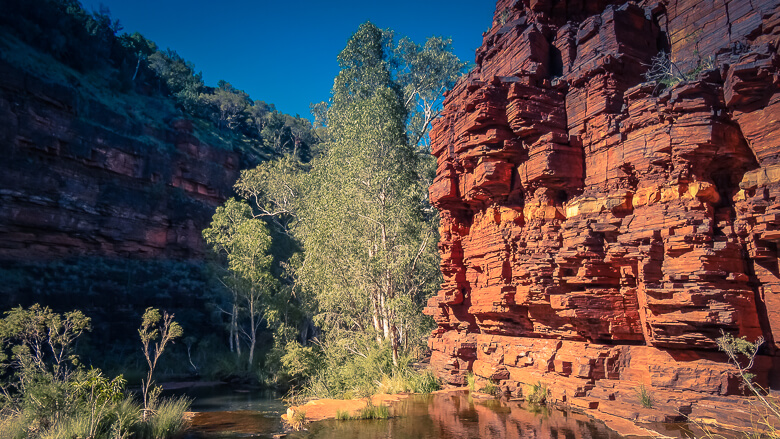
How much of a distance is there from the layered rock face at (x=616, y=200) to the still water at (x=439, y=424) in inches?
39.4

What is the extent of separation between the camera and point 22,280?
23984 millimetres

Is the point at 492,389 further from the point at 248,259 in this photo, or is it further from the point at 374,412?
the point at 248,259

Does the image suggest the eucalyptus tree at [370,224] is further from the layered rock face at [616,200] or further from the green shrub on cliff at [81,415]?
the green shrub on cliff at [81,415]

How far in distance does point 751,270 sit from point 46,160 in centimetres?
3321

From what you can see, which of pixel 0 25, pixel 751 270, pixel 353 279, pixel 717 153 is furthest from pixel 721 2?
pixel 0 25

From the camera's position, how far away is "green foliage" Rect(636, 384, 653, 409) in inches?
330

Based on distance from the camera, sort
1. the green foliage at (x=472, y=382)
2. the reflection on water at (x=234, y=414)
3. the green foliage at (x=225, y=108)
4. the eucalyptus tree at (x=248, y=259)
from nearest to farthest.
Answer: the reflection on water at (x=234, y=414) < the green foliage at (x=472, y=382) < the eucalyptus tree at (x=248, y=259) < the green foliage at (x=225, y=108)

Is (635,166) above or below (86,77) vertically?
below

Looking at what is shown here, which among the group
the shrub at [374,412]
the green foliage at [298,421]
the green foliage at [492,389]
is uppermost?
the green foliage at [492,389]

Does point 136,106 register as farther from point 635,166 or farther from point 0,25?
point 635,166

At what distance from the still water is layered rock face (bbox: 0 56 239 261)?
802 inches

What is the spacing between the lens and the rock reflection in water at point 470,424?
8.06 metres

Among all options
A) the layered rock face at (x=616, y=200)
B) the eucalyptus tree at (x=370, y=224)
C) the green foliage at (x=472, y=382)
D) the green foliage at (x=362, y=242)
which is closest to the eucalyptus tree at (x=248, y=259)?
the green foliage at (x=362, y=242)

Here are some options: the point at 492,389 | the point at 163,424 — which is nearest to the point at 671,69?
the point at 492,389
